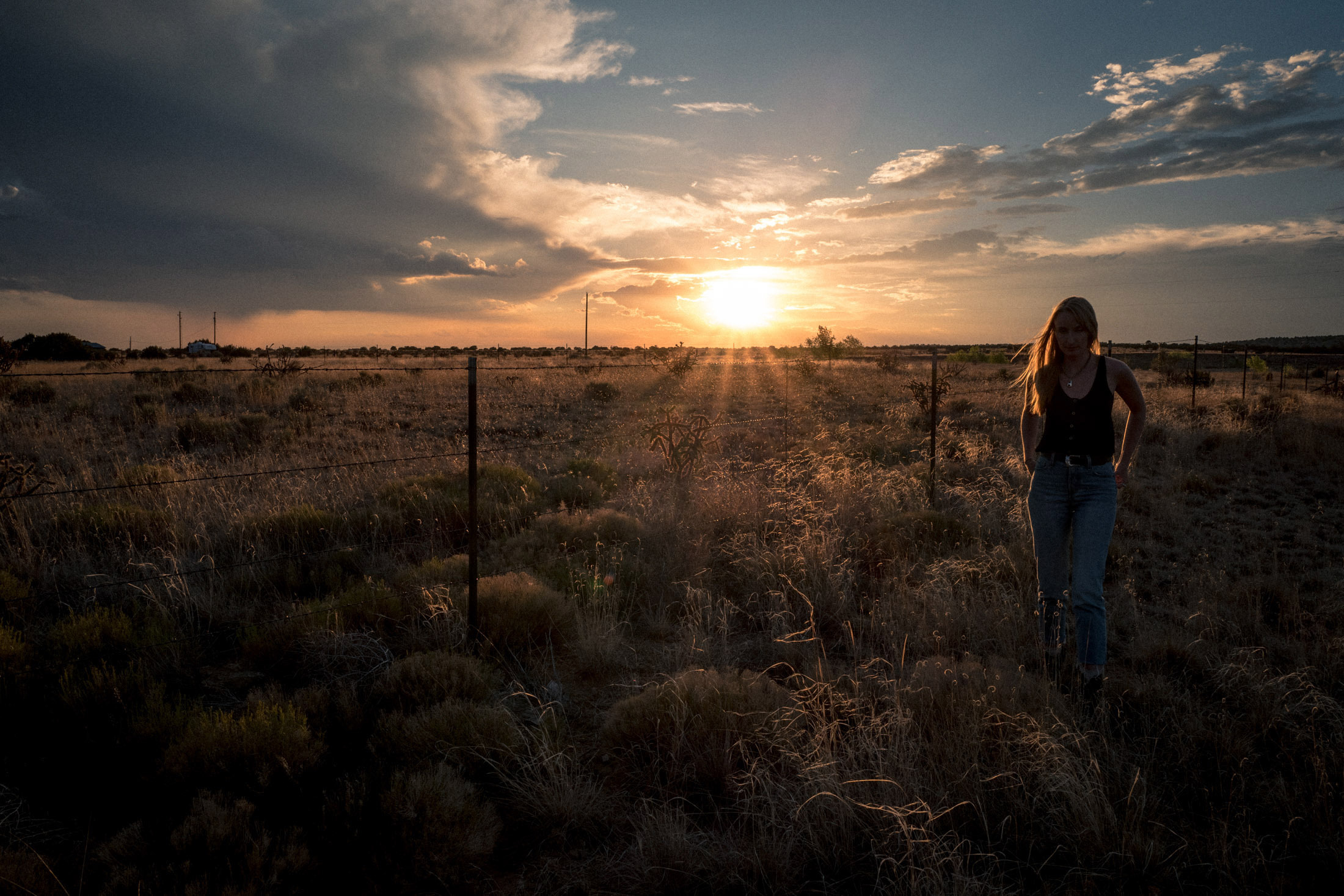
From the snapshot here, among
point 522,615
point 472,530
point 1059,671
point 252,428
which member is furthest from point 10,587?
point 252,428

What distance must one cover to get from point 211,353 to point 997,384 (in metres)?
66.8

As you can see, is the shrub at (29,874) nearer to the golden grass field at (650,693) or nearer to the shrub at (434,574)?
the golden grass field at (650,693)

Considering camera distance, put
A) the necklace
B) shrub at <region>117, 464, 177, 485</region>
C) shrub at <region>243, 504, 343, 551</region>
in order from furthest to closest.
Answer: shrub at <region>117, 464, 177, 485</region> → shrub at <region>243, 504, 343, 551</region> → the necklace

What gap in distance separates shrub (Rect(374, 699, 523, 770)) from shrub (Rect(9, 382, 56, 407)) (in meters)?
20.0

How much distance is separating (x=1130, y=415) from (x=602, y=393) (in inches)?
841

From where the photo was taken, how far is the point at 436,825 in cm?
296

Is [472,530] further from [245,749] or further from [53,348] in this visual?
[53,348]

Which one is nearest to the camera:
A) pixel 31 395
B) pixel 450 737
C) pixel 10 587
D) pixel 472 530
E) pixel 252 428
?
pixel 450 737

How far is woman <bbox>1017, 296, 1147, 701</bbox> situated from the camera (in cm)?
389

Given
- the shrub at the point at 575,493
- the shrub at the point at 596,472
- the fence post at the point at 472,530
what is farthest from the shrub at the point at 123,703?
the shrub at the point at 596,472

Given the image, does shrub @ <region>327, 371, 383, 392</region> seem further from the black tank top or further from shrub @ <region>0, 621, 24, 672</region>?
the black tank top

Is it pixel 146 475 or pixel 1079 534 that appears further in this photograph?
pixel 146 475

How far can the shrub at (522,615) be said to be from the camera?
499cm

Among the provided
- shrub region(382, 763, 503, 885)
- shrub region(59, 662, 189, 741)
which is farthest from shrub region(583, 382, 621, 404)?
shrub region(382, 763, 503, 885)
